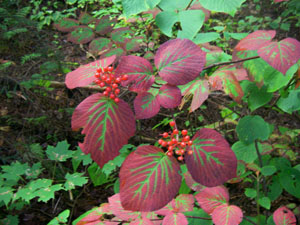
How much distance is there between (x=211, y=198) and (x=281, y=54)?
53cm

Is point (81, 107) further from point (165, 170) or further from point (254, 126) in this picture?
point (254, 126)

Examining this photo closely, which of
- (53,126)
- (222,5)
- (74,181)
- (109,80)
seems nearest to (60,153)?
(74,181)

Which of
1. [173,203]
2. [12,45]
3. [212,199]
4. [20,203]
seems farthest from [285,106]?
[12,45]

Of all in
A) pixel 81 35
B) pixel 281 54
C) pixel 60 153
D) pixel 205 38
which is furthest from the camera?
pixel 60 153

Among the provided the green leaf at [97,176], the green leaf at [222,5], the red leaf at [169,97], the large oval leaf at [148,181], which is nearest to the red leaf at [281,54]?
the green leaf at [222,5]

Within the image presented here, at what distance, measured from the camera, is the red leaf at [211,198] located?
85cm

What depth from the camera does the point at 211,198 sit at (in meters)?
0.88

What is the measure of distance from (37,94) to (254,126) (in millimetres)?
1919

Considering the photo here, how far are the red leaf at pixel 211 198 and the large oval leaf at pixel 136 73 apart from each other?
50cm

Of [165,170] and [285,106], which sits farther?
[285,106]

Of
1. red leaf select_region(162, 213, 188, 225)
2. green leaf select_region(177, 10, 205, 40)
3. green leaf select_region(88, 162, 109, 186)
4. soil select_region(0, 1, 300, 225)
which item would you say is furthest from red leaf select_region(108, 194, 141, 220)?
soil select_region(0, 1, 300, 225)

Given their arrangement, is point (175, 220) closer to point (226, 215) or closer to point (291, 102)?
point (226, 215)

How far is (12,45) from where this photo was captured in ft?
10.5

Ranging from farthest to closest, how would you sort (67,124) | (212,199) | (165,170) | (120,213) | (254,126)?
1. (67,124)
2. (254,126)
3. (212,199)
4. (120,213)
5. (165,170)
